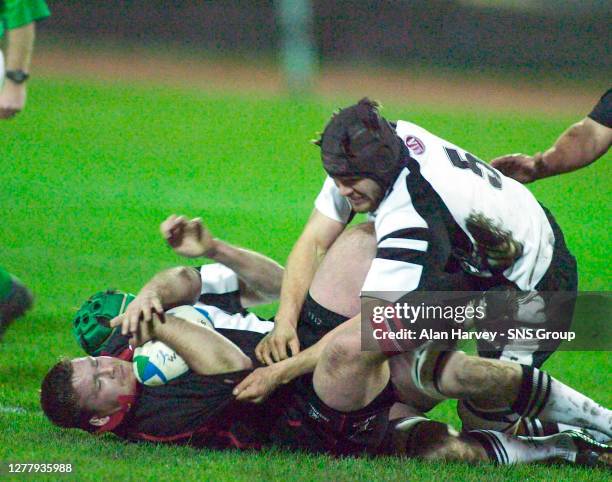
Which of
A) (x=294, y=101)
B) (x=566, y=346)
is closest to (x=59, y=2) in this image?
(x=294, y=101)

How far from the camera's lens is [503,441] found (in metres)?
4.97

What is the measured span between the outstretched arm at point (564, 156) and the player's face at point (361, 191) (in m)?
1.37

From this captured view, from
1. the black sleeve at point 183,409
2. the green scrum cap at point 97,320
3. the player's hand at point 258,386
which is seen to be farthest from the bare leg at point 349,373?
the green scrum cap at point 97,320

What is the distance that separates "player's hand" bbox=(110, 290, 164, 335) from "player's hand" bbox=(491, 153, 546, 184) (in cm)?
203

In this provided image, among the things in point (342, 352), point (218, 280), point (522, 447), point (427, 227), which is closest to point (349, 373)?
Answer: point (342, 352)

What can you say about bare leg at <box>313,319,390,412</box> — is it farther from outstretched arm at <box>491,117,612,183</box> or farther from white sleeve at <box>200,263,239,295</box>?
outstretched arm at <box>491,117,612,183</box>

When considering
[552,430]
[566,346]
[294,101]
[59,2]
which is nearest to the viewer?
[552,430]

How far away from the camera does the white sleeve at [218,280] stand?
5713mm

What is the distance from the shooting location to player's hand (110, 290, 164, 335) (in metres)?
4.95

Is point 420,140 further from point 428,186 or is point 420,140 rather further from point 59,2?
point 59,2

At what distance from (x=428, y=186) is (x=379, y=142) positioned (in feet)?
0.92

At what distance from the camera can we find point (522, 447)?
4.97 metres

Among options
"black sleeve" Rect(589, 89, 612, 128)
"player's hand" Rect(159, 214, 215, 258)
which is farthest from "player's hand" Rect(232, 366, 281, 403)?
"black sleeve" Rect(589, 89, 612, 128)

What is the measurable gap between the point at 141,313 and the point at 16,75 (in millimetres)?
2735
